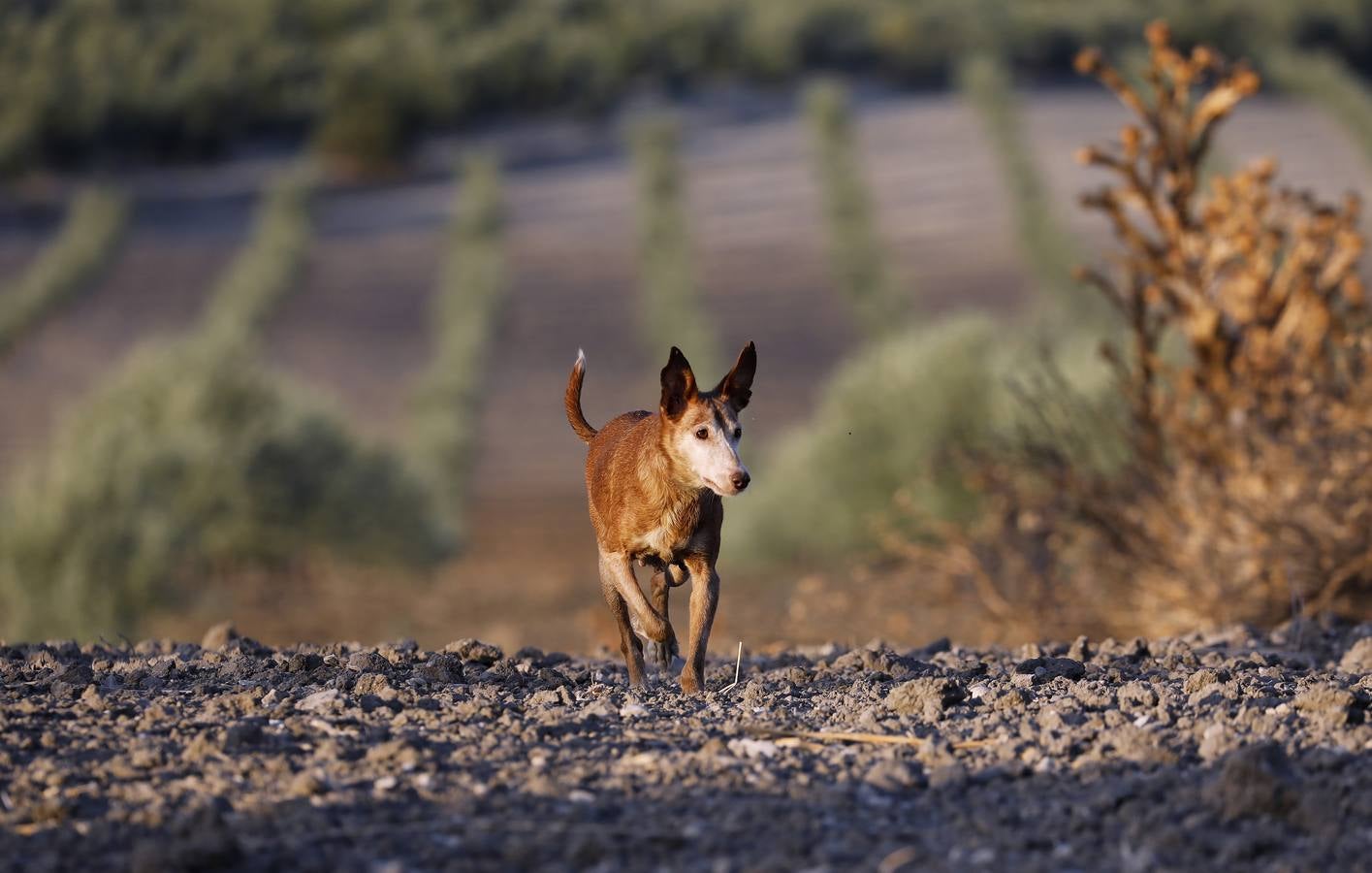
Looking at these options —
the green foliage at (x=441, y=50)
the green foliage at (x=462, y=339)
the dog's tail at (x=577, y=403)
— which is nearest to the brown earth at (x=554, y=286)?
the green foliage at (x=462, y=339)

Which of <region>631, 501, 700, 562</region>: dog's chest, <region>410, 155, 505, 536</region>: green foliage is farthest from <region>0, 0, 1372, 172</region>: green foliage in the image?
<region>631, 501, 700, 562</region>: dog's chest

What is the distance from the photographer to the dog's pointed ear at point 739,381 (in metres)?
4.82

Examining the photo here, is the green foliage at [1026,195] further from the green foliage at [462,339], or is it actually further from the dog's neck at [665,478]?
the dog's neck at [665,478]

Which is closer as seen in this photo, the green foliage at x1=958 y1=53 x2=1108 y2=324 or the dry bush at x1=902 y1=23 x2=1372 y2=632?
the dry bush at x1=902 y1=23 x2=1372 y2=632

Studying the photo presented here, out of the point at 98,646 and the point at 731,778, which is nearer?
the point at 731,778

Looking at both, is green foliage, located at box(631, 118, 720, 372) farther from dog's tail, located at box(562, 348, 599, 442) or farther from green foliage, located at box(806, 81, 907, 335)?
dog's tail, located at box(562, 348, 599, 442)

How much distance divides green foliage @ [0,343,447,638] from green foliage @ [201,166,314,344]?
7.53m

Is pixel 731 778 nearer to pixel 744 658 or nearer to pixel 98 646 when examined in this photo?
pixel 744 658

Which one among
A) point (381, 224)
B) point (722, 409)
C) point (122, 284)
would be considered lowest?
point (722, 409)

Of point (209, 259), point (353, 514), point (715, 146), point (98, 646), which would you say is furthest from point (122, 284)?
point (98, 646)

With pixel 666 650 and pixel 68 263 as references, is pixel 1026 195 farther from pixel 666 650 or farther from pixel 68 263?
pixel 666 650

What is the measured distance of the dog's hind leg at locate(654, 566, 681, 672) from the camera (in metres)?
5.08

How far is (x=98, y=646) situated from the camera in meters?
5.66

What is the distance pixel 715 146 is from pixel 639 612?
2522 centimetres
